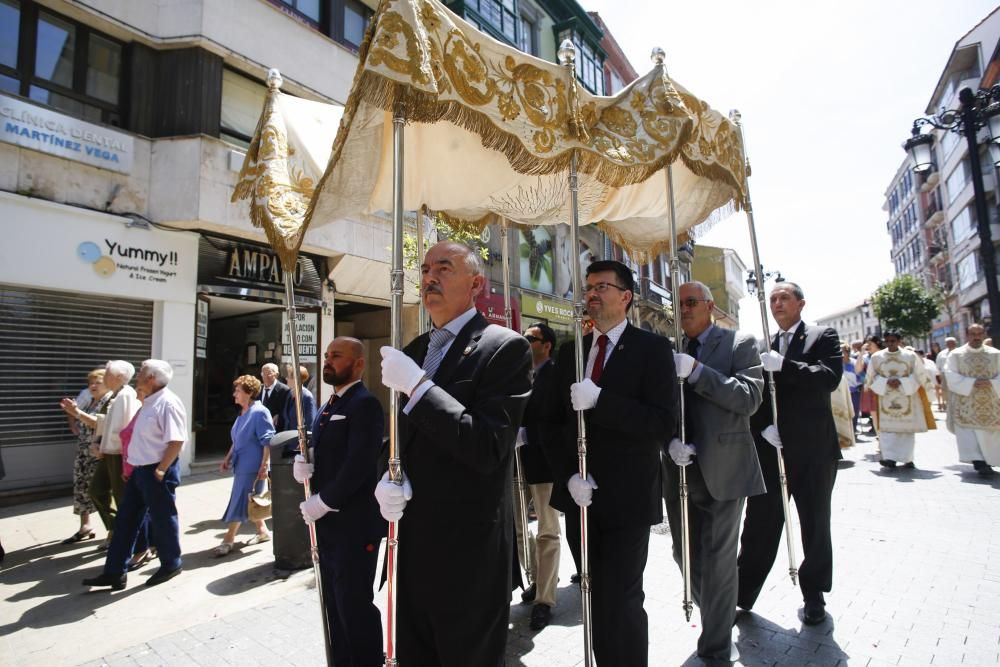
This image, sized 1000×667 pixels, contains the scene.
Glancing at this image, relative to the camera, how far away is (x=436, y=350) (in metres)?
2.40

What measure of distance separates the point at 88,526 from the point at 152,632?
3.42 m

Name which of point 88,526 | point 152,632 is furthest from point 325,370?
point 88,526

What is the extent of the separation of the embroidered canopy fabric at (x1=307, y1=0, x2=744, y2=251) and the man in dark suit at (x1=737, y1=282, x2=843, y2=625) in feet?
4.86

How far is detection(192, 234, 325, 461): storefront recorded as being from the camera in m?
10.5

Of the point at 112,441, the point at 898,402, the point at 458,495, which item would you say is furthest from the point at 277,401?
the point at 898,402

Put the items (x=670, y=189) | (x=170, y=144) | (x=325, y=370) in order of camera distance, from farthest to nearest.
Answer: (x=170, y=144), (x=670, y=189), (x=325, y=370)

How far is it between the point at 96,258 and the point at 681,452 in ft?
32.0

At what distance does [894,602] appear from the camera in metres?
3.81

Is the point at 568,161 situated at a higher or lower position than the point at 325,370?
higher

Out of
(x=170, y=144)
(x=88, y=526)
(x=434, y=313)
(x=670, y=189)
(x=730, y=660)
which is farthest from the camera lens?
(x=170, y=144)

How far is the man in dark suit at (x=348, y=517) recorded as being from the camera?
289 centimetres

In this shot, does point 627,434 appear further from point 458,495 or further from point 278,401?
point 278,401

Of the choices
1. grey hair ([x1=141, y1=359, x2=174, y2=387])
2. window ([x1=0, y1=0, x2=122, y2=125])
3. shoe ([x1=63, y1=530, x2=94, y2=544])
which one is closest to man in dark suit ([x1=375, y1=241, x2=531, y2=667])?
grey hair ([x1=141, y1=359, x2=174, y2=387])

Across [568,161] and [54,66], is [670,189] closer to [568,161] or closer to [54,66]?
[568,161]
